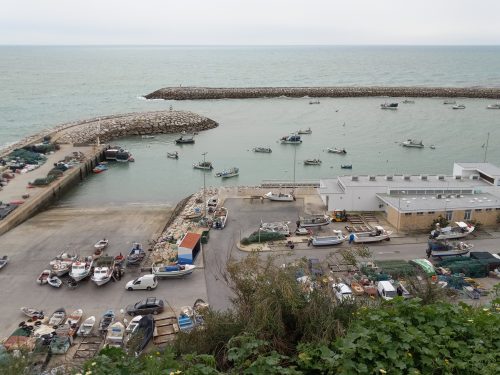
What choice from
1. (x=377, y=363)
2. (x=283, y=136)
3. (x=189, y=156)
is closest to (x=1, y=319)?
(x=377, y=363)

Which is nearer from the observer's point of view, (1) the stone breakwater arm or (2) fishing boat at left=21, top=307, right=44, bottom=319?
(2) fishing boat at left=21, top=307, right=44, bottom=319

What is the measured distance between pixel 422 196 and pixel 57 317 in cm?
1826

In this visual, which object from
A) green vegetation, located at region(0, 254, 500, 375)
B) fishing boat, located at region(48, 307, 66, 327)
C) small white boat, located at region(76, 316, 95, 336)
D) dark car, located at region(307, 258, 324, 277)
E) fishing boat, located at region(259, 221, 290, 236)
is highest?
green vegetation, located at region(0, 254, 500, 375)

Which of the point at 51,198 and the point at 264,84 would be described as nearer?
the point at 51,198

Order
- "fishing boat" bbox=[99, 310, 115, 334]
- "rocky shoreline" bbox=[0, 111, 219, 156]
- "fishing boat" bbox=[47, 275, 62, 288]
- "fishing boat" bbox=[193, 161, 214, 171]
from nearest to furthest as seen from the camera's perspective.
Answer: "fishing boat" bbox=[99, 310, 115, 334] → "fishing boat" bbox=[47, 275, 62, 288] → "fishing boat" bbox=[193, 161, 214, 171] → "rocky shoreline" bbox=[0, 111, 219, 156]

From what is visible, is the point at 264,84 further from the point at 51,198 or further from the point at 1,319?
the point at 1,319

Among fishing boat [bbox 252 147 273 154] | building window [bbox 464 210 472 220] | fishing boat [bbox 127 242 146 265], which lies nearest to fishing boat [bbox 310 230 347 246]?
building window [bbox 464 210 472 220]

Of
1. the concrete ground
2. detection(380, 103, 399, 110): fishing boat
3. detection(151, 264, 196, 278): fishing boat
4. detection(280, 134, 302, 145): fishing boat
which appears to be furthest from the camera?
detection(380, 103, 399, 110): fishing boat

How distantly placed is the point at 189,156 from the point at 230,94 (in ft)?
139

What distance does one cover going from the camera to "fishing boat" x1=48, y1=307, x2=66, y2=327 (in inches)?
561

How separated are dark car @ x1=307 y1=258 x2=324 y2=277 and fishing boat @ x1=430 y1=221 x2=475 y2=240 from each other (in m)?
6.02

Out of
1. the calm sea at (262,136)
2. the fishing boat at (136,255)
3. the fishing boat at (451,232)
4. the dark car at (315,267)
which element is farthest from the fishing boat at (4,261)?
the fishing boat at (451,232)

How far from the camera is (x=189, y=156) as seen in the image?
4362 centimetres

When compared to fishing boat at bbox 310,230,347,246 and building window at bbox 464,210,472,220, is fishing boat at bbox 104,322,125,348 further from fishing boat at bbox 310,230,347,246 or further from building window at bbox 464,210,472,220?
building window at bbox 464,210,472,220
